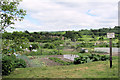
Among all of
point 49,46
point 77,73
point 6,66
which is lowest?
point 77,73

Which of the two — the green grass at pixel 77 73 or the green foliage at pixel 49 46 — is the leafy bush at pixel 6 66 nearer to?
the green grass at pixel 77 73

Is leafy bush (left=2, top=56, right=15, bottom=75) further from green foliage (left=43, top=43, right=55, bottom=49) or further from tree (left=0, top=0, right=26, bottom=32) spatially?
green foliage (left=43, top=43, right=55, bottom=49)

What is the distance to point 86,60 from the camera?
6.82 metres

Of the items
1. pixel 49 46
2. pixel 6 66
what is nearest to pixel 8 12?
pixel 6 66

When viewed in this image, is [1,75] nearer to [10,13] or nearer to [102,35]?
[10,13]

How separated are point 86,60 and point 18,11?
405cm

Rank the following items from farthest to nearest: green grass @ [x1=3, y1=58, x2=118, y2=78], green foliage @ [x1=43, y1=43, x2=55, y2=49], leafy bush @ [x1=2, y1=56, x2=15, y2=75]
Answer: green foliage @ [x1=43, y1=43, x2=55, y2=49] < leafy bush @ [x1=2, y1=56, x2=15, y2=75] < green grass @ [x1=3, y1=58, x2=118, y2=78]

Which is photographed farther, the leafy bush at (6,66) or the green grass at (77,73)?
the leafy bush at (6,66)

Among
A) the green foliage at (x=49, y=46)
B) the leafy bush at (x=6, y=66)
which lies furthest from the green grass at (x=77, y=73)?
the green foliage at (x=49, y=46)

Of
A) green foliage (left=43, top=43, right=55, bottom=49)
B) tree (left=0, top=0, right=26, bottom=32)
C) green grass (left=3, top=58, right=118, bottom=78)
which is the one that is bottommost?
green grass (left=3, top=58, right=118, bottom=78)

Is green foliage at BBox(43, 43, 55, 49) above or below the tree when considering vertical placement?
below

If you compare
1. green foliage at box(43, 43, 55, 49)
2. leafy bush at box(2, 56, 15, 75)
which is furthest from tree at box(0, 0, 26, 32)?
green foliage at box(43, 43, 55, 49)

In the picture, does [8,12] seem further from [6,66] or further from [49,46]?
[49,46]

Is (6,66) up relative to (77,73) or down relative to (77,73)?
up
